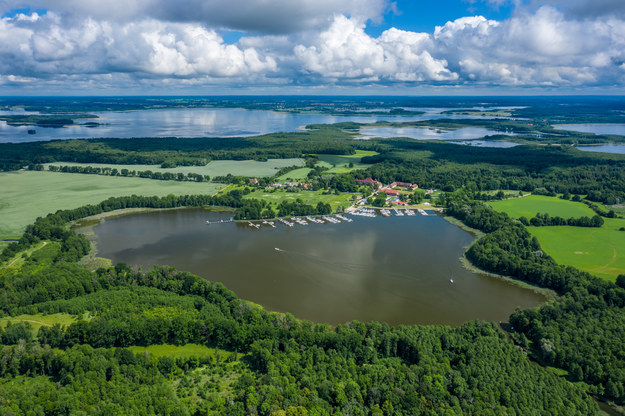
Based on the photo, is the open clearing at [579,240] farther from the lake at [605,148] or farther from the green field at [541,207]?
the lake at [605,148]

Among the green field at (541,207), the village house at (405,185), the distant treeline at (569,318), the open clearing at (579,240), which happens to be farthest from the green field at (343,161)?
the distant treeline at (569,318)

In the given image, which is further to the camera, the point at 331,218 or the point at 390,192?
the point at 390,192

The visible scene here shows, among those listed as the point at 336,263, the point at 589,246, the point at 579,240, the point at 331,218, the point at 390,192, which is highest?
the point at 390,192

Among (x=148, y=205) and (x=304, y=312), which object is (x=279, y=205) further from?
(x=304, y=312)

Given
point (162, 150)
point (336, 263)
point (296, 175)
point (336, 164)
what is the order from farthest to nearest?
point (162, 150) → point (336, 164) → point (296, 175) → point (336, 263)

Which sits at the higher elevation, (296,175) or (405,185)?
(296,175)

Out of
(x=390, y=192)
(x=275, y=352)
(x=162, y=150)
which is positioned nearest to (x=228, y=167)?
(x=162, y=150)

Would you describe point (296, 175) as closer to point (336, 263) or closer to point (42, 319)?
point (336, 263)

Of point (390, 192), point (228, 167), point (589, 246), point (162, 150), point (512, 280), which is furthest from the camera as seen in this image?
point (162, 150)
